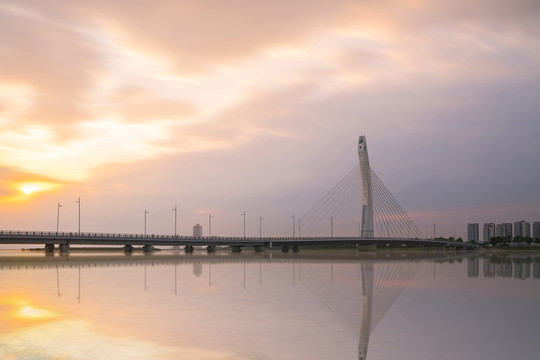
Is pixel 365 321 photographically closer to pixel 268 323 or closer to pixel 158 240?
pixel 268 323

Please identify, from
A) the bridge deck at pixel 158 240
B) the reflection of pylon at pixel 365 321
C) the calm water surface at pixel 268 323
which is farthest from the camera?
the bridge deck at pixel 158 240

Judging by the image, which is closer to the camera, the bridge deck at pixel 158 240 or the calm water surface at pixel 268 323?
the calm water surface at pixel 268 323

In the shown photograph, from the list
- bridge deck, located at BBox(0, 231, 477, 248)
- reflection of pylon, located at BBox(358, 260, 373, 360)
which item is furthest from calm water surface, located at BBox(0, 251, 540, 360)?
bridge deck, located at BBox(0, 231, 477, 248)

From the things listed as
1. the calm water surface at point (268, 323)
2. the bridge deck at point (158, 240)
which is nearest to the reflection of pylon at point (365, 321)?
the calm water surface at point (268, 323)

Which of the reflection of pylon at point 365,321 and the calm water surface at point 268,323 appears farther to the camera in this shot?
the reflection of pylon at point 365,321

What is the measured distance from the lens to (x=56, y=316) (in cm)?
1991

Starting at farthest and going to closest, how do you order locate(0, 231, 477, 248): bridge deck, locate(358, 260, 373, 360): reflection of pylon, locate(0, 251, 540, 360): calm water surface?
locate(0, 231, 477, 248): bridge deck, locate(358, 260, 373, 360): reflection of pylon, locate(0, 251, 540, 360): calm water surface

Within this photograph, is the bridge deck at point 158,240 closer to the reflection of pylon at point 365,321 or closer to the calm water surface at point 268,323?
the calm water surface at point 268,323

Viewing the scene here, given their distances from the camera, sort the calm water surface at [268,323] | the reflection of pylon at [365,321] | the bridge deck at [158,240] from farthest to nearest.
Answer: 1. the bridge deck at [158,240]
2. the reflection of pylon at [365,321]
3. the calm water surface at [268,323]

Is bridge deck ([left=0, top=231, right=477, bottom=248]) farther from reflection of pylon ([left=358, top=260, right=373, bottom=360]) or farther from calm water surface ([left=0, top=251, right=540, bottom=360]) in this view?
reflection of pylon ([left=358, top=260, right=373, bottom=360])

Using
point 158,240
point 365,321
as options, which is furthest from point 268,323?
point 158,240

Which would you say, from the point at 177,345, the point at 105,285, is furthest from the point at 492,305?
the point at 105,285

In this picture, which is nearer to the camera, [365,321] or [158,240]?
[365,321]

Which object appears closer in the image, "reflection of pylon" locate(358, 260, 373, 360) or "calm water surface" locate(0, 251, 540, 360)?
"calm water surface" locate(0, 251, 540, 360)
